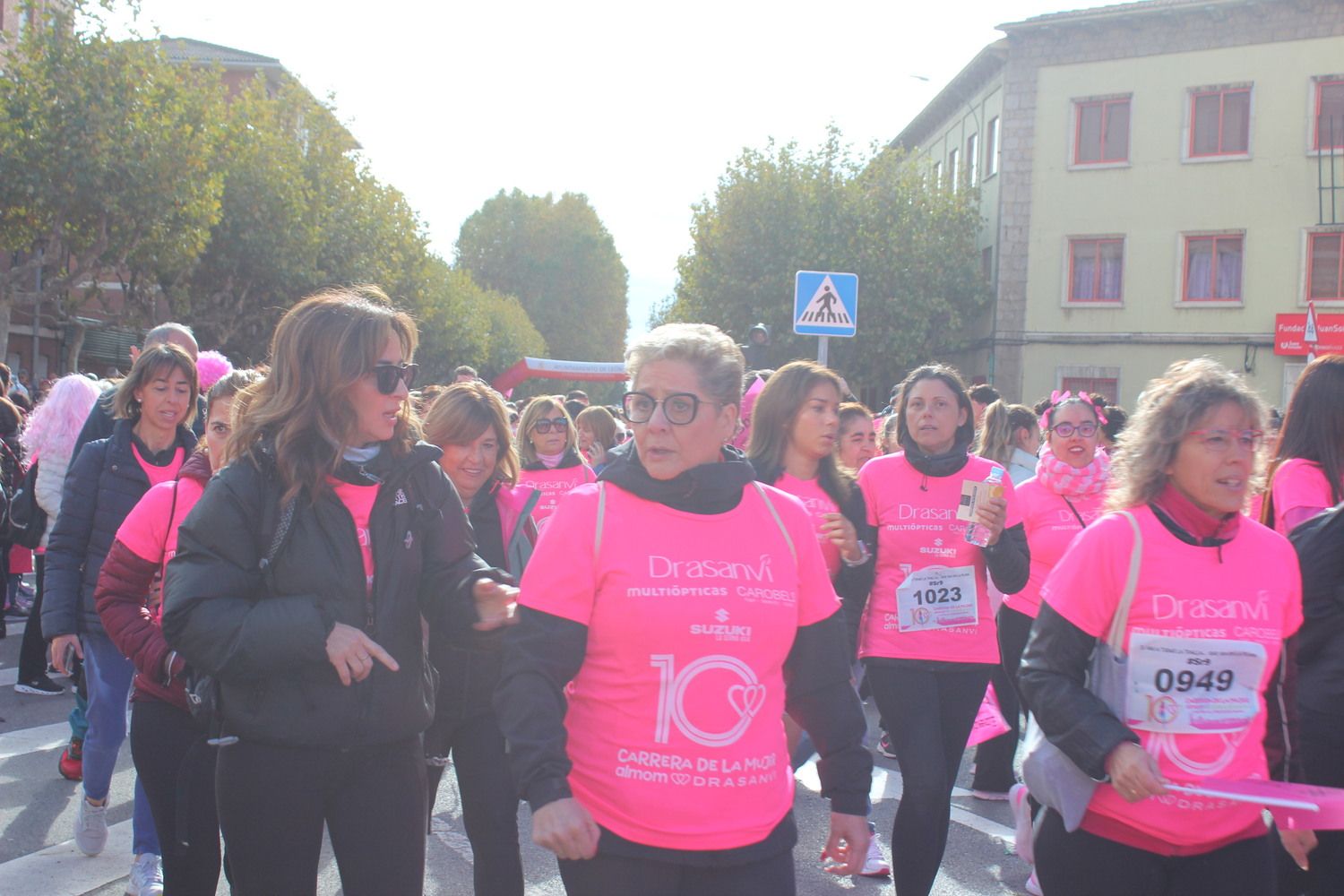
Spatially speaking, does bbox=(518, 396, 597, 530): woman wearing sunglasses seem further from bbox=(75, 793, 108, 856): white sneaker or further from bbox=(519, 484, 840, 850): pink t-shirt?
bbox=(519, 484, 840, 850): pink t-shirt

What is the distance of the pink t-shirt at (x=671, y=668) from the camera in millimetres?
2590

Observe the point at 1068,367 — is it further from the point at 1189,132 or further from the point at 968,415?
the point at 968,415

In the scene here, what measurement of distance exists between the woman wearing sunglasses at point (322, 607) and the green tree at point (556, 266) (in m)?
70.6

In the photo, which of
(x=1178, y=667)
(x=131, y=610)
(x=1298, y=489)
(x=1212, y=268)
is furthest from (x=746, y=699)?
(x=1212, y=268)

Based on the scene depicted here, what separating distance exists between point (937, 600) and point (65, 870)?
3601 mm

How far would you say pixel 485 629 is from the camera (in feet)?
9.96

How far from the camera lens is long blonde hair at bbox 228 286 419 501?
2893 mm

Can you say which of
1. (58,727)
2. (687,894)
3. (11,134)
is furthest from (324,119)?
(687,894)

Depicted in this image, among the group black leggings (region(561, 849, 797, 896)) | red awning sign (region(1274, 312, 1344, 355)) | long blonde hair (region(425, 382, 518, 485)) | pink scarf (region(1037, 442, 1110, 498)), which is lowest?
black leggings (region(561, 849, 797, 896))

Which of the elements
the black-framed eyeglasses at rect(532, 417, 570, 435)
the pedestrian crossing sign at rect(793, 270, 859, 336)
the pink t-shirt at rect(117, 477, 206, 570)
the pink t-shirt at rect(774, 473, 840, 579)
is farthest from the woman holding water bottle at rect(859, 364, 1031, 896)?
the pedestrian crossing sign at rect(793, 270, 859, 336)

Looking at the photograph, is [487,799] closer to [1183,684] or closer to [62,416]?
[1183,684]

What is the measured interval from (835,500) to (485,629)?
7.22 feet

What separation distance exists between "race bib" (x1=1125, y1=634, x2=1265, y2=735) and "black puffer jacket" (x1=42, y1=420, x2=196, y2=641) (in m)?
3.72

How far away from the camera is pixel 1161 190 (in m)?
29.4
